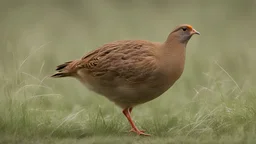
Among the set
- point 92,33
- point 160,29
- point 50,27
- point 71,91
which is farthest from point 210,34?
point 71,91

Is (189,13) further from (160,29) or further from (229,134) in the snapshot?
(229,134)

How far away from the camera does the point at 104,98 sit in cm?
851

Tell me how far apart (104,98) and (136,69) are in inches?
74.8

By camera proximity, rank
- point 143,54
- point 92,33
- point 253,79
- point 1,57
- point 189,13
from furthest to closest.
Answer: point 189,13
point 92,33
point 1,57
point 253,79
point 143,54

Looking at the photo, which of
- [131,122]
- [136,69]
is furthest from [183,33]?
[131,122]

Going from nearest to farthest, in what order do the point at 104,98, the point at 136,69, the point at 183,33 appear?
the point at 136,69
the point at 183,33
the point at 104,98

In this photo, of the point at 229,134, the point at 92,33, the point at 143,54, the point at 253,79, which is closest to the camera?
the point at 229,134

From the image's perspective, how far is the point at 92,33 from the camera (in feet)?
41.6

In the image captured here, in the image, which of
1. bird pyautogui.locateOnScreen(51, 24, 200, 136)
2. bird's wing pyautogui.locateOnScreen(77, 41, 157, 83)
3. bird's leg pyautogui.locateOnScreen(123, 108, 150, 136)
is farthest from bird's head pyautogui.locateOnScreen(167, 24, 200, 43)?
bird's leg pyautogui.locateOnScreen(123, 108, 150, 136)

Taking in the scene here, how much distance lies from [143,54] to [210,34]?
6.10 metres

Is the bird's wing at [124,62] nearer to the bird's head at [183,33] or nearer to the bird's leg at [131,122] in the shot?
the bird's head at [183,33]

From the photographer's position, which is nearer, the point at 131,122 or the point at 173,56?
the point at 173,56

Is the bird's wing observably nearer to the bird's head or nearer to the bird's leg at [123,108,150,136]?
the bird's head

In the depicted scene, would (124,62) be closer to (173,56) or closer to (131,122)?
(173,56)
